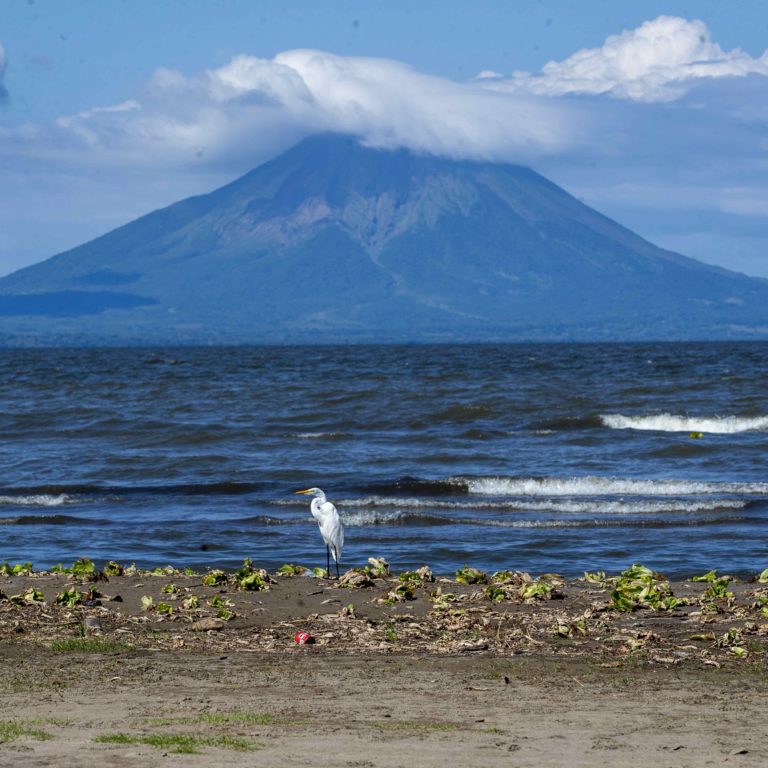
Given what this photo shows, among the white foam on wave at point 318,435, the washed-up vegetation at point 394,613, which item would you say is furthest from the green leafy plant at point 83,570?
the white foam on wave at point 318,435

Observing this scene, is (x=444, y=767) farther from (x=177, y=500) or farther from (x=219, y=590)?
(x=177, y=500)

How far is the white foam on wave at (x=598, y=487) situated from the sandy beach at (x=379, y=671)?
10.8 metres

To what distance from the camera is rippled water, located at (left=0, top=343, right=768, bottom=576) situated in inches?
755

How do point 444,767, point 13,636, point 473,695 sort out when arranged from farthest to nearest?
1. point 13,636
2. point 473,695
3. point 444,767

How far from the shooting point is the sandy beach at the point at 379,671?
7.79 meters

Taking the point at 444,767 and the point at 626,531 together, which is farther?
the point at 626,531

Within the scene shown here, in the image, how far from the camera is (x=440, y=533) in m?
21.0

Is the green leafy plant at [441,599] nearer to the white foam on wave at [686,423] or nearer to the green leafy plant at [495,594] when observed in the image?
the green leafy plant at [495,594]

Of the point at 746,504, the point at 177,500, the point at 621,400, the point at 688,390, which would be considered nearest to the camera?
the point at 746,504

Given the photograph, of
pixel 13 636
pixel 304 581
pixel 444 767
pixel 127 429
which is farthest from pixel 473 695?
pixel 127 429

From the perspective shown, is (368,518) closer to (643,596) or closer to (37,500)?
(37,500)

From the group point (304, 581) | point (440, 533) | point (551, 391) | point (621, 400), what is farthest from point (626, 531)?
point (551, 391)

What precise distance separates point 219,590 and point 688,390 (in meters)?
42.8

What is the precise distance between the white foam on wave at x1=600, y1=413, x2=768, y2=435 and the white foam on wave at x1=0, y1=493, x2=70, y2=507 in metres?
18.7
